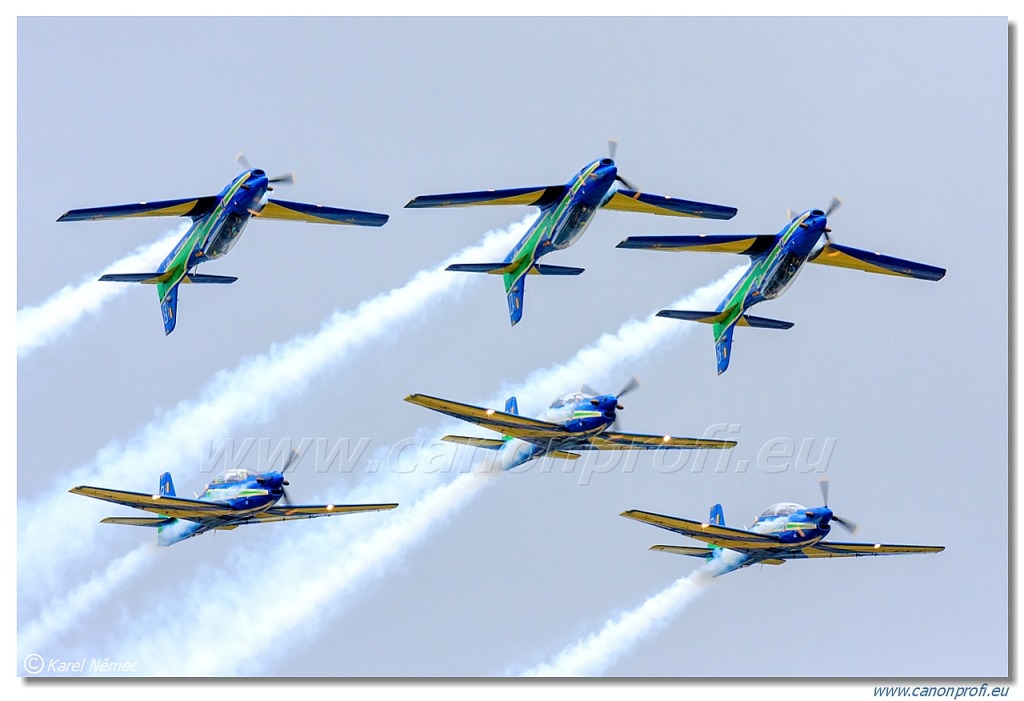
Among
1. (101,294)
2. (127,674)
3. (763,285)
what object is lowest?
(127,674)

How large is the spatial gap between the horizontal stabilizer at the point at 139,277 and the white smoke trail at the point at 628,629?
17.5m

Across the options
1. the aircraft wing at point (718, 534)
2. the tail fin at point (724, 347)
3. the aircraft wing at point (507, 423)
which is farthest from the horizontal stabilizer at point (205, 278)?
the tail fin at point (724, 347)

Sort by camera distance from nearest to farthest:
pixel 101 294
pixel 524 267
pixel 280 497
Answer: pixel 280 497
pixel 524 267
pixel 101 294

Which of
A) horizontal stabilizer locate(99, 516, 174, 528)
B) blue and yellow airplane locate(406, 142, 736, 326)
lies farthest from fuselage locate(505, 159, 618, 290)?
horizontal stabilizer locate(99, 516, 174, 528)

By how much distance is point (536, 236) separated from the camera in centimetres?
6156

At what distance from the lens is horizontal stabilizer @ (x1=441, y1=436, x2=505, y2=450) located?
63688 millimetres

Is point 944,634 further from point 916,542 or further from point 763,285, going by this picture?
point 763,285

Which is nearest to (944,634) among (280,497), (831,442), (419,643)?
(831,442)

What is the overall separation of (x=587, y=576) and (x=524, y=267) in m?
17.2

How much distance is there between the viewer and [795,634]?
76.0 m

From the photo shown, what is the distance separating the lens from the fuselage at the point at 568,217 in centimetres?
5909

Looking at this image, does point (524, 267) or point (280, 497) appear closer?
point (280, 497)

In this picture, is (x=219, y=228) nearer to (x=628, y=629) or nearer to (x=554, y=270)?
(x=554, y=270)

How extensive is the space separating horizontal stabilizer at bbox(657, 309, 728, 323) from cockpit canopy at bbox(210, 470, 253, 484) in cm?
1336
